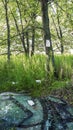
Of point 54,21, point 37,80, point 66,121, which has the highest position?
point 54,21

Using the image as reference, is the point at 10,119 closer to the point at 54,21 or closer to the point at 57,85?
the point at 57,85

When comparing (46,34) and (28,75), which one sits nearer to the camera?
(28,75)

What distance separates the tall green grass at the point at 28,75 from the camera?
5523 millimetres

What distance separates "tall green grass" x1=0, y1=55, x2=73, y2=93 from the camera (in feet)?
18.1

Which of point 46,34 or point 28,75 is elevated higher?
point 46,34

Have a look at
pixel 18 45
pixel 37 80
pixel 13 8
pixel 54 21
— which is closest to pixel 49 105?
pixel 37 80

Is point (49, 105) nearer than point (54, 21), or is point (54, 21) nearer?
point (49, 105)

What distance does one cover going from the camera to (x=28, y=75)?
5.59 metres

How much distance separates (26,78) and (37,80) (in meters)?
0.23

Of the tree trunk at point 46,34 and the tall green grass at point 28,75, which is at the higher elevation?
the tree trunk at point 46,34

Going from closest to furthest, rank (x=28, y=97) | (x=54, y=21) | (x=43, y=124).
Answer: (x=43, y=124)
(x=28, y=97)
(x=54, y=21)

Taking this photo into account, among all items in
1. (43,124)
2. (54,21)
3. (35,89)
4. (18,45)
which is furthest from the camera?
(54,21)

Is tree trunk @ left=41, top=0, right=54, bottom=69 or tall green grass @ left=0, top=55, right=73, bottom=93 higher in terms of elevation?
tree trunk @ left=41, top=0, right=54, bottom=69

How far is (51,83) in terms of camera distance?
562 cm
